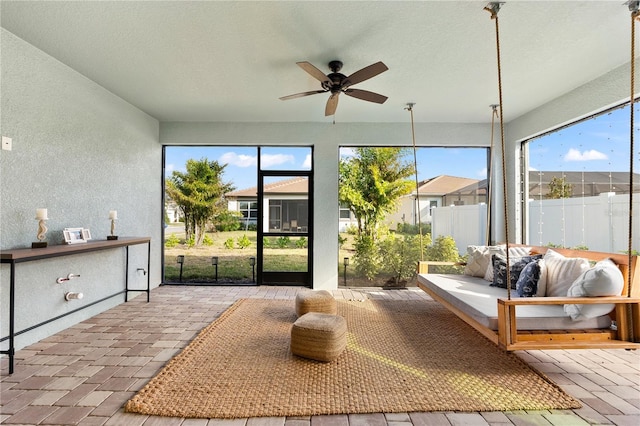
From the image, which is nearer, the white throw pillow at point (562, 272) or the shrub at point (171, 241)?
the white throw pillow at point (562, 272)

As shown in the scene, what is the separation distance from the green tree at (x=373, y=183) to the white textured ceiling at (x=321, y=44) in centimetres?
135

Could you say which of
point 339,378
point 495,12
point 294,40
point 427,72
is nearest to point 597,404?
point 339,378

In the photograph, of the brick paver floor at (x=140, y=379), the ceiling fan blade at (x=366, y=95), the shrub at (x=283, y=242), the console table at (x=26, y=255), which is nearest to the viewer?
the brick paver floor at (x=140, y=379)

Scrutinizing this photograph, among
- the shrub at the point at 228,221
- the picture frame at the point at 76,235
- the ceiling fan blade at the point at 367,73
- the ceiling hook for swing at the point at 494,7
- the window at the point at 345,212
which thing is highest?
the ceiling hook for swing at the point at 494,7

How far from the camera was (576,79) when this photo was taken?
3684 mm

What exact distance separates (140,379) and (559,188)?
17.3 ft

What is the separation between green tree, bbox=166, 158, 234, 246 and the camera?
5672mm

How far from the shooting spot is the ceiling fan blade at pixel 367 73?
275 centimetres

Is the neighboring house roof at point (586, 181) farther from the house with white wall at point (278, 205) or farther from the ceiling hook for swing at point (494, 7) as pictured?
the house with white wall at point (278, 205)

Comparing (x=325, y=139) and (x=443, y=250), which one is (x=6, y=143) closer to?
(x=325, y=139)

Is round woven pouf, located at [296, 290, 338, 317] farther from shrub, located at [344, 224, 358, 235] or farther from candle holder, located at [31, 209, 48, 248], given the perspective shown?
candle holder, located at [31, 209, 48, 248]

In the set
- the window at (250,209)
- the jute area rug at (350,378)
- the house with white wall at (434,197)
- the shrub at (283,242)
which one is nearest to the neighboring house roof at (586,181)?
the house with white wall at (434,197)

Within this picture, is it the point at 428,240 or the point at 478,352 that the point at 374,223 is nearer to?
the point at 428,240

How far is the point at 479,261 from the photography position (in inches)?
166
